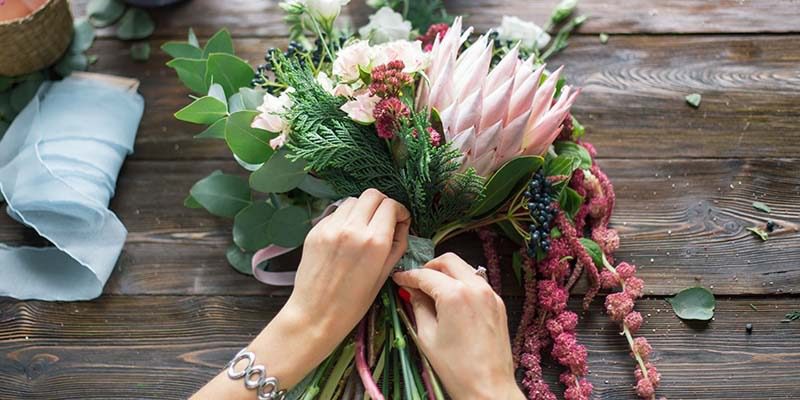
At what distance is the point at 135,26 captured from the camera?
4.18ft

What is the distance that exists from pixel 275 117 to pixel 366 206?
15cm

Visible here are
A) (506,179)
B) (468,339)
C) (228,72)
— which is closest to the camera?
(468,339)

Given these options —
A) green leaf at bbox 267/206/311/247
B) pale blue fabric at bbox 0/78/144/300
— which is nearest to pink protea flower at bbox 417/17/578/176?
green leaf at bbox 267/206/311/247

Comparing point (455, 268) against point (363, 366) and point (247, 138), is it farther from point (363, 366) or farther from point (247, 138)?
point (247, 138)

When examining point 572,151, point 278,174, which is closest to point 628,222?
point 572,151

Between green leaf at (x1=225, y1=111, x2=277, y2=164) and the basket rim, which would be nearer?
green leaf at (x1=225, y1=111, x2=277, y2=164)

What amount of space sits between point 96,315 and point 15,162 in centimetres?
27

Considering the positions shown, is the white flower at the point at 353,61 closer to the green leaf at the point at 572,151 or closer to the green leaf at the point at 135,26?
the green leaf at the point at 572,151

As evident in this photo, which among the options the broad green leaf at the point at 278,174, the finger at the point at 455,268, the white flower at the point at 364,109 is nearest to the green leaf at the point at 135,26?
the broad green leaf at the point at 278,174

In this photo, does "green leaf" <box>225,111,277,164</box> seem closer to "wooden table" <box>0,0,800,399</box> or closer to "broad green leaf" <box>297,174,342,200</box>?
"broad green leaf" <box>297,174,342,200</box>

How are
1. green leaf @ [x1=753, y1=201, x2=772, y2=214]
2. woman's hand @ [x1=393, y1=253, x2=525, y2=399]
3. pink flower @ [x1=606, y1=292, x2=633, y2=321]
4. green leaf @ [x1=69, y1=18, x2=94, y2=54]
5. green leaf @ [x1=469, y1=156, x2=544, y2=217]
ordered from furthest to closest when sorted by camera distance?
green leaf @ [x1=69, y1=18, x2=94, y2=54] → green leaf @ [x1=753, y1=201, x2=772, y2=214] → pink flower @ [x1=606, y1=292, x2=633, y2=321] → green leaf @ [x1=469, y1=156, x2=544, y2=217] → woman's hand @ [x1=393, y1=253, x2=525, y2=399]

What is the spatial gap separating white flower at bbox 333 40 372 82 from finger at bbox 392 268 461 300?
0.24m

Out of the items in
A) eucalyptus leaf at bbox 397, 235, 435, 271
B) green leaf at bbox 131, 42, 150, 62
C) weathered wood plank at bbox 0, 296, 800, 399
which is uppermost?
eucalyptus leaf at bbox 397, 235, 435, 271

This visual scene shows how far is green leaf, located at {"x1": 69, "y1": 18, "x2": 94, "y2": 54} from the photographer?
1.24 meters
